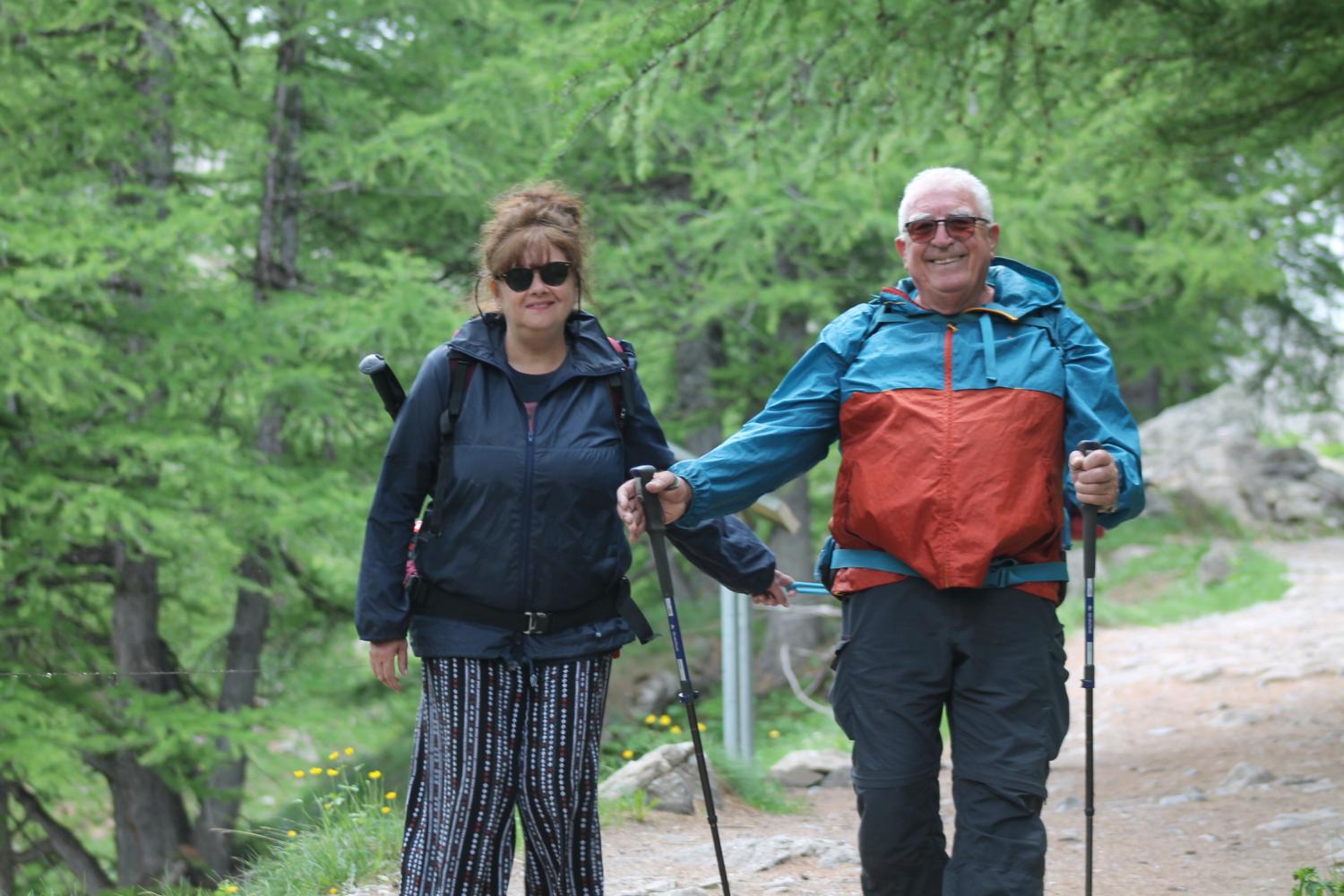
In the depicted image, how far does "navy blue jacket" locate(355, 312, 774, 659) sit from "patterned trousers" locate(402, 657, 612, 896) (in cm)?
7

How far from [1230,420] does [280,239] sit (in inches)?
452

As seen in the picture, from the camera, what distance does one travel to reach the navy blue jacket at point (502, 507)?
3539mm

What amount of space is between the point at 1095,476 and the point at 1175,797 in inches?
167

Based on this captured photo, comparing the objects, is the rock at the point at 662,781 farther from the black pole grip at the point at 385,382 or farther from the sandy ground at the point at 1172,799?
the black pole grip at the point at 385,382

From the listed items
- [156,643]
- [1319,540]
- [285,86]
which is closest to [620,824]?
[156,643]

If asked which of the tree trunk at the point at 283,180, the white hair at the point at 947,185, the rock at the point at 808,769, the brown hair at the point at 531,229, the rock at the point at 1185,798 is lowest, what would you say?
the rock at the point at 808,769

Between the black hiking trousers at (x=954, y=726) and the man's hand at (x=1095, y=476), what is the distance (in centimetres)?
29

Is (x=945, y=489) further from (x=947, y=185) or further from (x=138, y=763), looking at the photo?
(x=138, y=763)

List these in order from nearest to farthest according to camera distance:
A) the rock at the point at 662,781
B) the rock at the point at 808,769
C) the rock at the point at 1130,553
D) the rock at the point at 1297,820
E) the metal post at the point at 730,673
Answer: the rock at the point at 1297,820
the rock at the point at 662,781
the metal post at the point at 730,673
the rock at the point at 808,769
the rock at the point at 1130,553

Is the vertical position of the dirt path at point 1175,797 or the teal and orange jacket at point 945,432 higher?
the teal and orange jacket at point 945,432

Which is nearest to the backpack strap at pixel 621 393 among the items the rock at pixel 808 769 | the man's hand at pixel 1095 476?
the man's hand at pixel 1095 476

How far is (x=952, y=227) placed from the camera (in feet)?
11.9

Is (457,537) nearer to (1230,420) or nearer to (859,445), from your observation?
(859,445)

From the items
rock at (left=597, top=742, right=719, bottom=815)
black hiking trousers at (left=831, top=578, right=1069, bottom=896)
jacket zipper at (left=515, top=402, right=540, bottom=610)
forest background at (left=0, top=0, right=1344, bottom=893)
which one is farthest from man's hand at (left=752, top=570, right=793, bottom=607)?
forest background at (left=0, top=0, right=1344, bottom=893)
